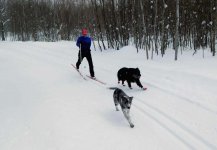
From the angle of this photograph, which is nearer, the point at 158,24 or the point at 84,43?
the point at 84,43

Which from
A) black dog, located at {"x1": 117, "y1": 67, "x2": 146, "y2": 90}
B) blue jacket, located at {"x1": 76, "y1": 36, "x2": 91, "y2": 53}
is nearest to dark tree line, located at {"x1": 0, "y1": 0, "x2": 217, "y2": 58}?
blue jacket, located at {"x1": 76, "y1": 36, "x2": 91, "y2": 53}

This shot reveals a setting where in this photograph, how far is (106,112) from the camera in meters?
7.30

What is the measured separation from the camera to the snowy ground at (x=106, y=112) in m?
→ 5.64

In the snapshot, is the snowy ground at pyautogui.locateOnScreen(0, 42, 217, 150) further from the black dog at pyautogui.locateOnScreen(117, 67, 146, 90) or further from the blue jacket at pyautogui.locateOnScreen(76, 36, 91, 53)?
the blue jacket at pyautogui.locateOnScreen(76, 36, 91, 53)

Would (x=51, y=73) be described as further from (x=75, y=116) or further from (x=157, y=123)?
(x=157, y=123)

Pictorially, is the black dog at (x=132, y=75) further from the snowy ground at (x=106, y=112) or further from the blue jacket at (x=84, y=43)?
the blue jacket at (x=84, y=43)

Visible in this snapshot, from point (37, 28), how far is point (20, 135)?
3918 cm

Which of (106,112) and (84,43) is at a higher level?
(84,43)

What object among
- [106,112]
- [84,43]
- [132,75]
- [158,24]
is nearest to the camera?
[106,112]

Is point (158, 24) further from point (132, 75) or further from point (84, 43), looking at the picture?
point (132, 75)

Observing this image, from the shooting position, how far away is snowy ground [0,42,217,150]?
18.5 feet

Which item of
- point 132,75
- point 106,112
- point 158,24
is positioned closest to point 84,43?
point 132,75

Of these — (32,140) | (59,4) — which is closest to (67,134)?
(32,140)

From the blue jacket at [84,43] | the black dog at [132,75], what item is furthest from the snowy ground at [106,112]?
the blue jacket at [84,43]
